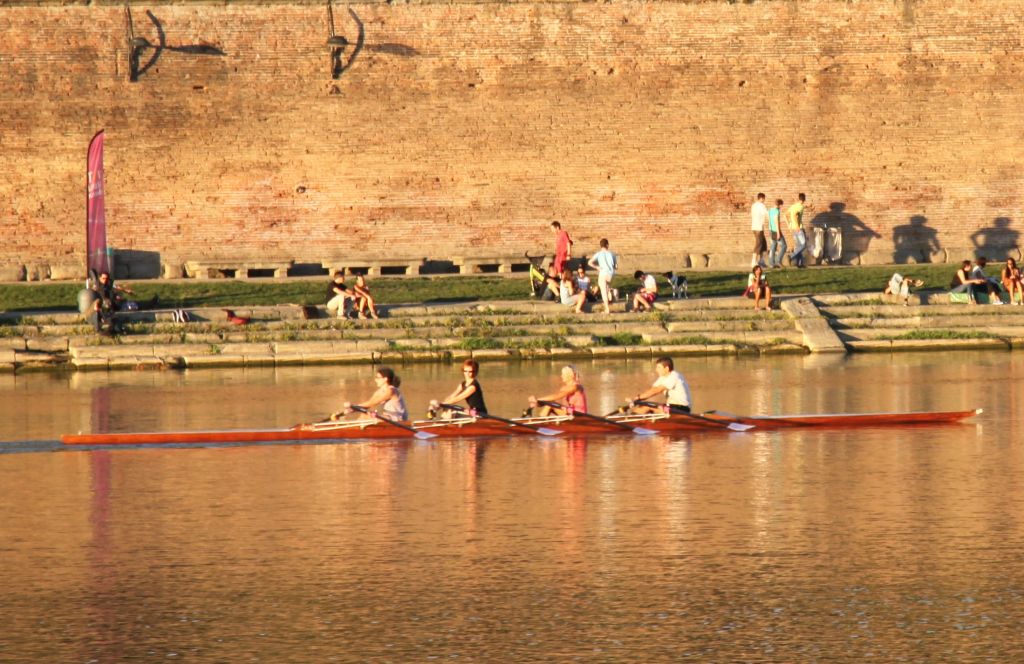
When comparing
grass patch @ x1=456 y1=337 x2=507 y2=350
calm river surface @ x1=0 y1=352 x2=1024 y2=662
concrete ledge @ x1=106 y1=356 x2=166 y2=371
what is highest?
grass patch @ x1=456 y1=337 x2=507 y2=350

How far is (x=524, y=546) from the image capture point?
34.5 feet

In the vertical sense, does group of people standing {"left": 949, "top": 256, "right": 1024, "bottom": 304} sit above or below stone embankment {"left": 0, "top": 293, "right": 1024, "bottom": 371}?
above

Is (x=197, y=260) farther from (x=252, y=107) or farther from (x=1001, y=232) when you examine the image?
(x=1001, y=232)

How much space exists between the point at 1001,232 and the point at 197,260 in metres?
13.0

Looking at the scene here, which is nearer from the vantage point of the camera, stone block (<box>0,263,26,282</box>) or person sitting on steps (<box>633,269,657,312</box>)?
person sitting on steps (<box>633,269,657,312</box>)

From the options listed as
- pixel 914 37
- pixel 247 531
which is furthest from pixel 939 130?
pixel 247 531

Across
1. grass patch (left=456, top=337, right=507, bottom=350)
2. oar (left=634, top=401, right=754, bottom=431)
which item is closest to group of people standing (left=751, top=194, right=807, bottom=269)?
grass patch (left=456, top=337, right=507, bottom=350)

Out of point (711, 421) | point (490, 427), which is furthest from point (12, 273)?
point (711, 421)

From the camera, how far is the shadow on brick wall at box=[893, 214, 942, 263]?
29.7 m

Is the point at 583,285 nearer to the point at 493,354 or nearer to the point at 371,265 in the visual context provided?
the point at 493,354

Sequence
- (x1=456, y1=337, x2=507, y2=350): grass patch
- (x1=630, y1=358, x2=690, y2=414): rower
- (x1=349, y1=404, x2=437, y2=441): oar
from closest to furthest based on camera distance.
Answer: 1. (x1=349, y1=404, x2=437, y2=441): oar
2. (x1=630, y1=358, x2=690, y2=414): rower
3. (x1=456, y1=337, x2=507, y2=350): grass patch

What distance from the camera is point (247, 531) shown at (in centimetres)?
1111

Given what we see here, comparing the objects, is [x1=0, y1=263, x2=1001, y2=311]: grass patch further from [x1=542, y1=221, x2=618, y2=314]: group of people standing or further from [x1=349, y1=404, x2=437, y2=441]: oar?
[x1=349, y1=404, x2=437, y2=441]: oar

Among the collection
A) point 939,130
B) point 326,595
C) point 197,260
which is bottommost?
point 326,595
